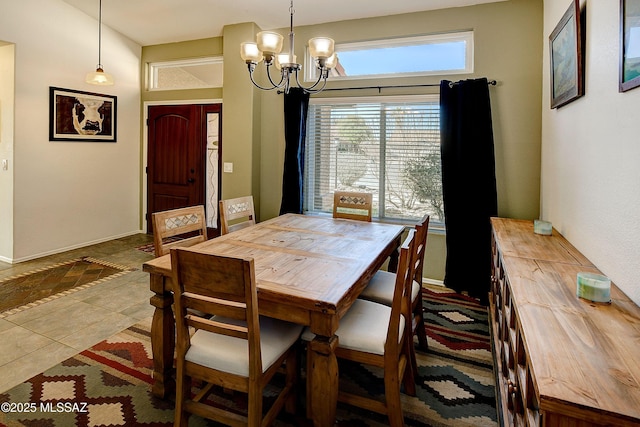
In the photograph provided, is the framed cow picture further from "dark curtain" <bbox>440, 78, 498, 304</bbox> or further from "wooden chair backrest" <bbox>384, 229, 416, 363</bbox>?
"wooden chair backrest" <bbox>384, 229, 416, 363</bbox>

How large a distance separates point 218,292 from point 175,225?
1.11m

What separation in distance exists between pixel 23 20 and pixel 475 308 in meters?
5.48

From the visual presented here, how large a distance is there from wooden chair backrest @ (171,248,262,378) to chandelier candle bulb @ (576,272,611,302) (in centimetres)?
122

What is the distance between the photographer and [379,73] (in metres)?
4.00

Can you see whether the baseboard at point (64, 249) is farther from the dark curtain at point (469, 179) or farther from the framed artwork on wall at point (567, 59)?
the framed artwork on wall at point (567, 59)

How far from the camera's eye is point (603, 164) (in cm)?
179

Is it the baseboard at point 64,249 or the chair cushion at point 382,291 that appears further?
the baseboard at point 64,249

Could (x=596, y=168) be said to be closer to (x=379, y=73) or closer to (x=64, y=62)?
(x=379, y=73)

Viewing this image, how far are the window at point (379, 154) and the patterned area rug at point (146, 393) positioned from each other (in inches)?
67.9

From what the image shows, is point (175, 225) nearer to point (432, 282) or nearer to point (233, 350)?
point (233, 350)

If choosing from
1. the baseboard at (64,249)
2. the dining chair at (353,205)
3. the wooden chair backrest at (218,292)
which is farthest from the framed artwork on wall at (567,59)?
the baseboard at (64,249)

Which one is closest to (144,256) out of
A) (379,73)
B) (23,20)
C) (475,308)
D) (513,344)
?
(23,20)

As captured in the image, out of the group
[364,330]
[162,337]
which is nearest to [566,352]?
[364,330]

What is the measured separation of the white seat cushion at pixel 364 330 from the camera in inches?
70.1
